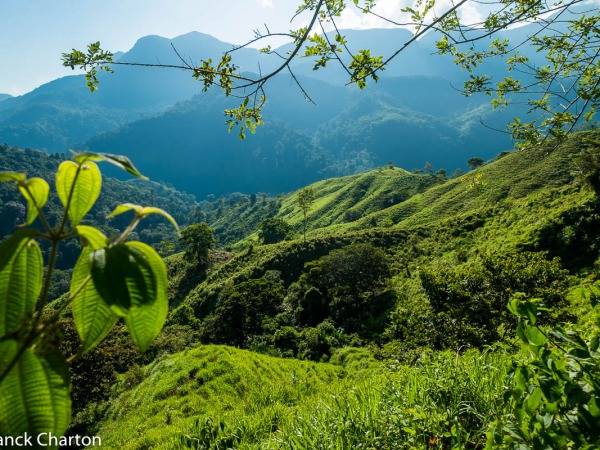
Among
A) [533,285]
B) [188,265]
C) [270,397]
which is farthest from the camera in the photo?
[188,265]

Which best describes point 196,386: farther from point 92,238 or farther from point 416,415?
point 92,238

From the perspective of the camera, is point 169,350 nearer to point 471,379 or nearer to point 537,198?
point 471,379

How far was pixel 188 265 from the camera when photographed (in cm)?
6022

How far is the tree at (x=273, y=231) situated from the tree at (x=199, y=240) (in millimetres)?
13116

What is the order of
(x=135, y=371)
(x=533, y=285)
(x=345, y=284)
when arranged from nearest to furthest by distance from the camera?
(x=533, y=285), (x=135, y=371), (x=345, y=284)

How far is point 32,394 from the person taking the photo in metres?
0.49

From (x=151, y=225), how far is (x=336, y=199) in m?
72.8

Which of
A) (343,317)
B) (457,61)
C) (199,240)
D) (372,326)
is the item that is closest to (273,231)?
(199,240)

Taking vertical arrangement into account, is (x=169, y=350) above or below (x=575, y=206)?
below

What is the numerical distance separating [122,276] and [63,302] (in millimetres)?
142

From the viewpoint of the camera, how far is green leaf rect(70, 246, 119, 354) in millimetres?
626

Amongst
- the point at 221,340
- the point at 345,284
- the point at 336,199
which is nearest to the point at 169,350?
the point at 221,340

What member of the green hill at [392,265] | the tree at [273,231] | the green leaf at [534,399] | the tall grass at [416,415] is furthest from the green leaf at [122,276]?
the tree at [273,231]

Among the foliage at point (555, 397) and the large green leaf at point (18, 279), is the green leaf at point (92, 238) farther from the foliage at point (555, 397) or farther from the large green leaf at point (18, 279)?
the foliage at point (555, 397)
